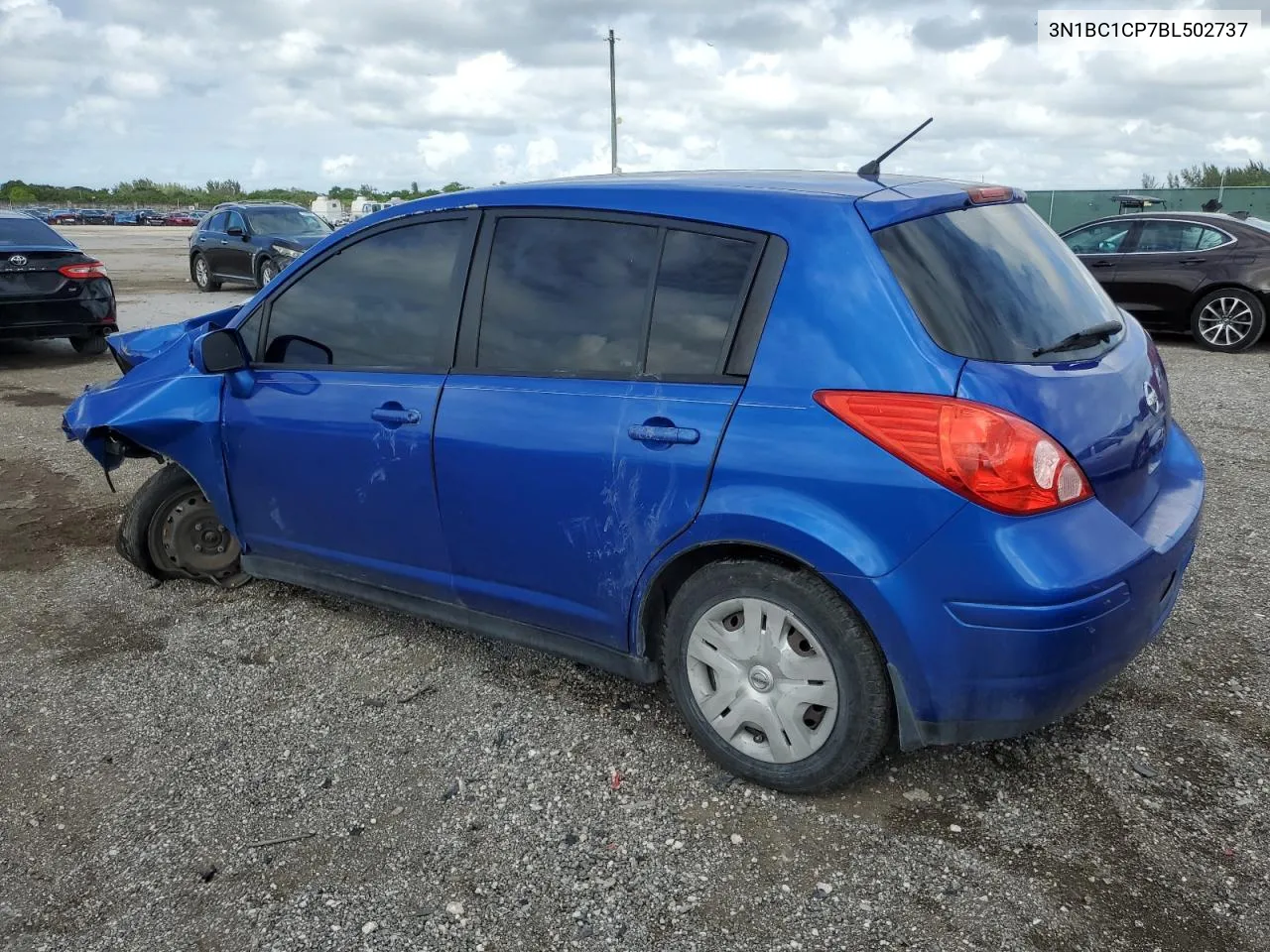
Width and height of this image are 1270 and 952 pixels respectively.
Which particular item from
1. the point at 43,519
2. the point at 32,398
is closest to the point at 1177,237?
the point at 43,519

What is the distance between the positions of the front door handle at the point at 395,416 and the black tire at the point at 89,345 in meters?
8.92

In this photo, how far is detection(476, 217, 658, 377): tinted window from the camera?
302 cm

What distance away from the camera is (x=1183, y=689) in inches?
136

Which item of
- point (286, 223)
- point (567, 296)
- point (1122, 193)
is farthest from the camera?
point (1122, 193)

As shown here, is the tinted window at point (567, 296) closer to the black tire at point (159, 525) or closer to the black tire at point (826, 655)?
the black tire at point (826, 655)

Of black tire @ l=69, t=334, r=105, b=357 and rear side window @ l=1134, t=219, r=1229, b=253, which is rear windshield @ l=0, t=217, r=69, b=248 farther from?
rear side window @ l=1134, t=219, r=1229, b=253

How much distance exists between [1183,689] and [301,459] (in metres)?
3.21

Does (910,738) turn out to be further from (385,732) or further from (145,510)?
(145,510)

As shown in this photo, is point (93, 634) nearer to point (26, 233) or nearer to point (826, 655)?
point (826, 655)

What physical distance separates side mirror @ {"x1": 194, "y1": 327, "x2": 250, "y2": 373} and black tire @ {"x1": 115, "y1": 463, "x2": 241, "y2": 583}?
0.84 m

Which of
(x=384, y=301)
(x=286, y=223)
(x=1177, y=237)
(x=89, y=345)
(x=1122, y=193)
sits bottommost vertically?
(x=89, y=345)

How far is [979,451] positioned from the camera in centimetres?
245

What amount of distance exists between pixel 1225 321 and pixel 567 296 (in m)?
9.92

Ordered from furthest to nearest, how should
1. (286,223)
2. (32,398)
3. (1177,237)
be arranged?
(286,223) → (1177,237) → (32,398)
